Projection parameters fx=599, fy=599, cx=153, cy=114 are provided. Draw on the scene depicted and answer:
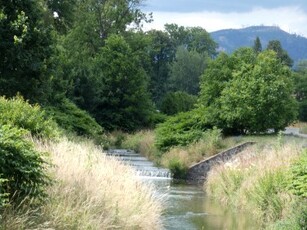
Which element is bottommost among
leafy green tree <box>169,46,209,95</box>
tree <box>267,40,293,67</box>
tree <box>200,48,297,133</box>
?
tree <box>200,48,297,133</box>

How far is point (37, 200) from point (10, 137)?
946mm

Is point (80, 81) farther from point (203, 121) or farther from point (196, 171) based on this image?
point (196, 171)

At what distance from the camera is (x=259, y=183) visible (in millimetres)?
15852

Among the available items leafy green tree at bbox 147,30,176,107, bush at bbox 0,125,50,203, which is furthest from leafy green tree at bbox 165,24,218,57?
bush at bbox 0,125,50,203

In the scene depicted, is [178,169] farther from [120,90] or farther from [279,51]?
[279,51]

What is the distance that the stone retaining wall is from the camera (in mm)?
26359

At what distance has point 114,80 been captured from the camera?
51625 millimetres

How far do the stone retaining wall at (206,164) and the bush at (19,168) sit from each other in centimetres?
1885

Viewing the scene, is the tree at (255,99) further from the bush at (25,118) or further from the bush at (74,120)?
the bush at (25,118)

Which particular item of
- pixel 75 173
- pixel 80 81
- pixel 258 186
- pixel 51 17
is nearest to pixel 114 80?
pixel 80 81

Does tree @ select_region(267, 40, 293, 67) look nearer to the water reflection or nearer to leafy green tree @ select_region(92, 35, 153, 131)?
leafy green tree @ select_region(92, 35, 153, 131)

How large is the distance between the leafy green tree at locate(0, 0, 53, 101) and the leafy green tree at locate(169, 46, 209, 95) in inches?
2220

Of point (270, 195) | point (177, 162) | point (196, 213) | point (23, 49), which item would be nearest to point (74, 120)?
point (177, 162)

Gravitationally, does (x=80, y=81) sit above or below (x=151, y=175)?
above
